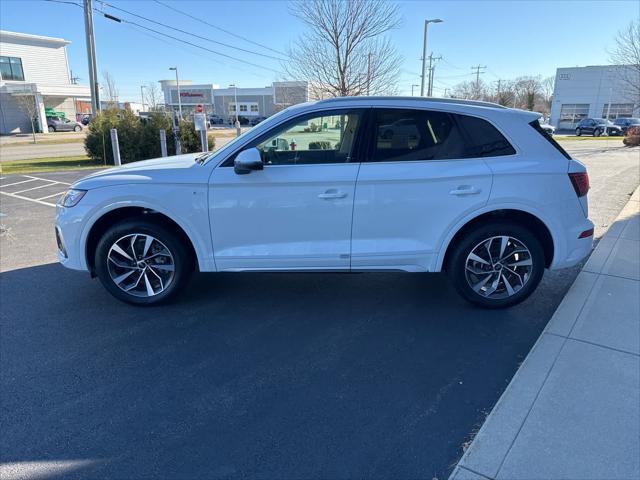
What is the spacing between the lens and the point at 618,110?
56719 mm

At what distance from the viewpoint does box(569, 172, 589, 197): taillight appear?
3883 millimetres

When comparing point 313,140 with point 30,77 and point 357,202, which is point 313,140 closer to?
point 357,202

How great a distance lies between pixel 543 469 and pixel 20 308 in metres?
4.40

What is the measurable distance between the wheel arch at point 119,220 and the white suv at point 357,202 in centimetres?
1

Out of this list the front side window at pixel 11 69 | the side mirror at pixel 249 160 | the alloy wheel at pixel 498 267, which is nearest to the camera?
the side mirror at pixel 249 160

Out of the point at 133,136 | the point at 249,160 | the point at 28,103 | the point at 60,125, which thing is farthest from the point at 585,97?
the point at 249,160

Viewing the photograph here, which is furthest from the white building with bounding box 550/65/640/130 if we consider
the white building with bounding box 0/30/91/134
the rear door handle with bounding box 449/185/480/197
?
the rear door handle with bounding box 449/185/480/197

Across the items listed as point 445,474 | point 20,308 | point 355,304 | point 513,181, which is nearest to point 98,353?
point 20,308

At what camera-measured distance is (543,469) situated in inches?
88.9

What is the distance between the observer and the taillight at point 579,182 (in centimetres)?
388

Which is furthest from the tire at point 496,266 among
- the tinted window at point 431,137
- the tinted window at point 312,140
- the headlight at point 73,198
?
the headlight at point 73,198

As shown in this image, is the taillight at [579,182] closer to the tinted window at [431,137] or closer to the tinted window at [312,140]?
the tinted window at [431,137]

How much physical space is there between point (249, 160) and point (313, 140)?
73cm

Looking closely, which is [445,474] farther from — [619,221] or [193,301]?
[619,221]
